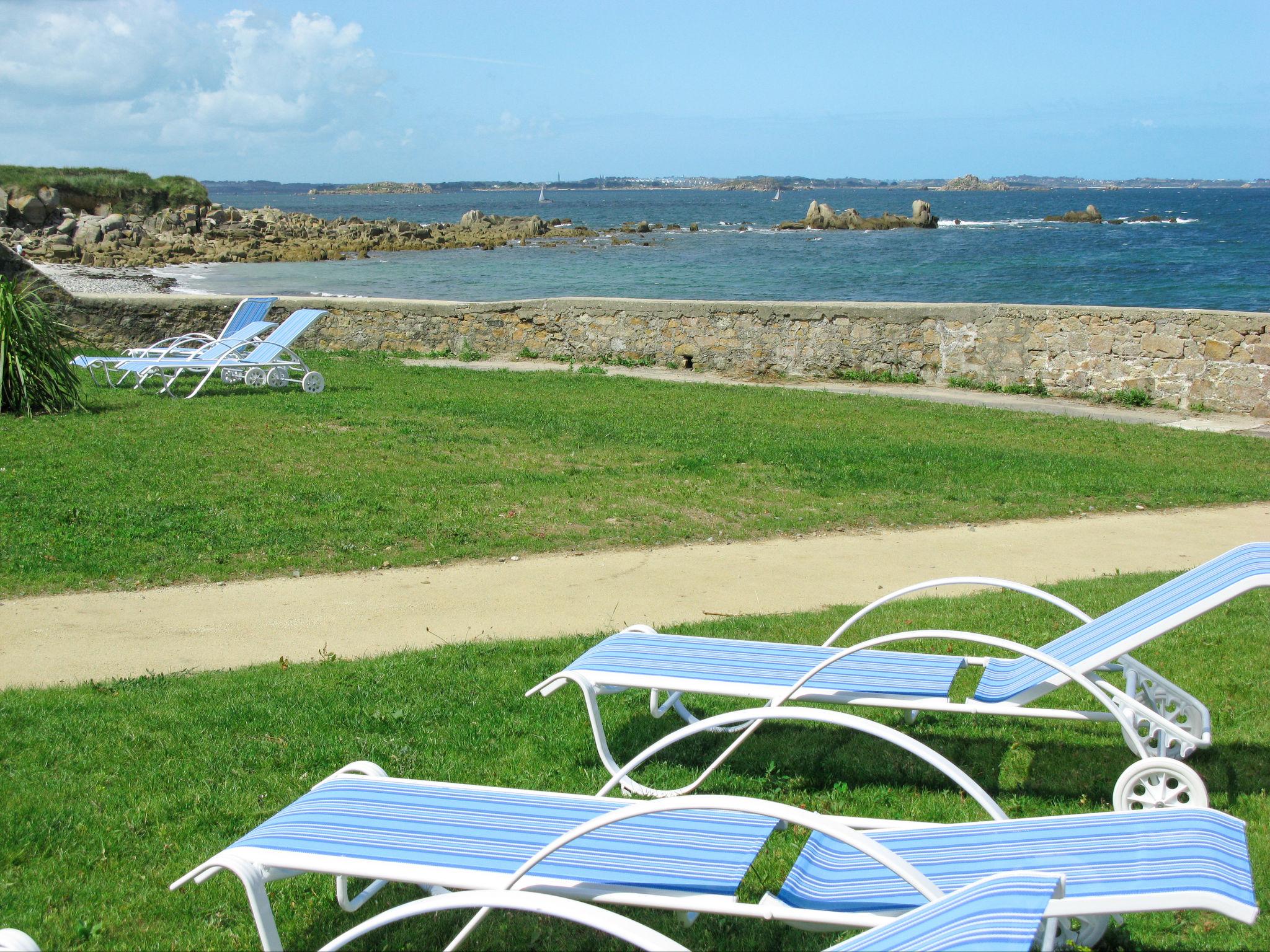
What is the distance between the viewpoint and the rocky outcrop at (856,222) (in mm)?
98062

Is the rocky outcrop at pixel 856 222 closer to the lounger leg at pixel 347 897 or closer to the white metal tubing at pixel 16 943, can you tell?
the lounger leg at pixel 347 897

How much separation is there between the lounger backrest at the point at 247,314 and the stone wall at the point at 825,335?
1823mm

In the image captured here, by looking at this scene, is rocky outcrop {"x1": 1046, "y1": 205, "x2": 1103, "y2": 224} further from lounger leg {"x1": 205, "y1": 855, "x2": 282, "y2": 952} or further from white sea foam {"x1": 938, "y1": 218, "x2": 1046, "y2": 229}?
lounger leg {"x1": 205, "y1": 855, "x2": 282, "y2": 952}

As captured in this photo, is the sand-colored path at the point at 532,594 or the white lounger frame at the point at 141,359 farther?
the white lounger frame at the point at 141,359

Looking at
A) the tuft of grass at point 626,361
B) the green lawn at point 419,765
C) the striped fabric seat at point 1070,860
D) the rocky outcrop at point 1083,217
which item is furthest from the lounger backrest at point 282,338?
the rocky outcrop at point 1083,217

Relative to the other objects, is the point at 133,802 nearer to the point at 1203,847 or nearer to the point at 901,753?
the point at 901,753

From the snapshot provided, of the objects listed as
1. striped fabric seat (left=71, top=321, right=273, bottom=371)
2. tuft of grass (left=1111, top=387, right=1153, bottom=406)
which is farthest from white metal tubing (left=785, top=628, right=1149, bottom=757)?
striped fabric seat (left=71, top=321, right=273, bottom=371)

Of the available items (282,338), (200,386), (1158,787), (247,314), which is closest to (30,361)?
(200,386)

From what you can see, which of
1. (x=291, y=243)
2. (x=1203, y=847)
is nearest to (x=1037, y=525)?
(x=1203, y=847)

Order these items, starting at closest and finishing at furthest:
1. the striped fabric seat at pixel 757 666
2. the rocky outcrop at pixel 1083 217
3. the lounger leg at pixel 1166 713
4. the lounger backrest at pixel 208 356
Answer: the lounger leg at pixel 1166 713 → the striped fabric seat at pixel 757 666 → the lounger backrest at pixel 208 356 → the rocky outcrop at pixel 1083 217

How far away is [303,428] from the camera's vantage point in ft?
35.9

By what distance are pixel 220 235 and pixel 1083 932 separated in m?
76.8

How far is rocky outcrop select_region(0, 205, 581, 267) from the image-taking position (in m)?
56.7

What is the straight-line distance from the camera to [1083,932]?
3006 millimetres
